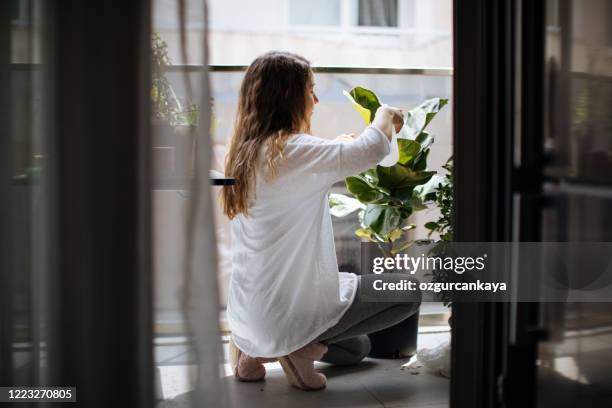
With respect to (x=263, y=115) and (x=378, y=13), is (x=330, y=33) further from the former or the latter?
(x=263, y=115)

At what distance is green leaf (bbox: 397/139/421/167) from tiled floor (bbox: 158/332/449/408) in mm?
710

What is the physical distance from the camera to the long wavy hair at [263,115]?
1.76 meters

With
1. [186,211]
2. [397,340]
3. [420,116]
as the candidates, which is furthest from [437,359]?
[186,211]

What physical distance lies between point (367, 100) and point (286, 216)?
502mm

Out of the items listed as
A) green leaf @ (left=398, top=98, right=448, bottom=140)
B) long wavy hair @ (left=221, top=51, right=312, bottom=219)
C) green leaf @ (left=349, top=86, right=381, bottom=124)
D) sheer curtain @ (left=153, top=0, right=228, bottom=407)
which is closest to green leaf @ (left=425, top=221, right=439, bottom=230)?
green leaf @ (left=398, top=98, right=448, bottom=140)

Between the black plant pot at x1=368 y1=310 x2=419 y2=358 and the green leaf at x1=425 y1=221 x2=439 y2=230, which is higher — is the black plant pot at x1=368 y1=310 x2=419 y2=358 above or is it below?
below

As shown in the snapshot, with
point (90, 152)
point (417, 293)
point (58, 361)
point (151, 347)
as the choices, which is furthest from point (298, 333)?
point (90, 152)

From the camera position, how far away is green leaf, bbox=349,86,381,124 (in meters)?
1.99

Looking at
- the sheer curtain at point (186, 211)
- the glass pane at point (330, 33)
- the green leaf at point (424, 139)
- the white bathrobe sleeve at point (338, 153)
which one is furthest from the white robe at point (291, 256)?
the glass pane at point (330, 33)

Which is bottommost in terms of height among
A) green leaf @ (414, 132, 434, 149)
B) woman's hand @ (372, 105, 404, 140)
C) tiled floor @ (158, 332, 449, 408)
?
tiled floor @ (158, 332, 449, 408)

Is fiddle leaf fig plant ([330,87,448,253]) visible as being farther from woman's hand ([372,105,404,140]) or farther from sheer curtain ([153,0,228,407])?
sheer curtain ([153,0,228,407])

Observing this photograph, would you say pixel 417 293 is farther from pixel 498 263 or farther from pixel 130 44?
pixel 130 44

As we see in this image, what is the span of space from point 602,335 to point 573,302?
3.7 inches
